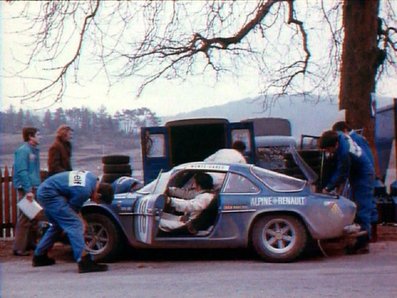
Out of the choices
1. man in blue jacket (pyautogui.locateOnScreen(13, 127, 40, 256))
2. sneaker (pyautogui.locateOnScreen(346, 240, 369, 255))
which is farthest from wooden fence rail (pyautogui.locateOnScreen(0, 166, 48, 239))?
sneaker (pyautogui.locateOnScreen(346, 240, 369, 255))

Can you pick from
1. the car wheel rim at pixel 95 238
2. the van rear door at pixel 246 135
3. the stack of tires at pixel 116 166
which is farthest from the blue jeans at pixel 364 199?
the stack of tires at pixel 116 166

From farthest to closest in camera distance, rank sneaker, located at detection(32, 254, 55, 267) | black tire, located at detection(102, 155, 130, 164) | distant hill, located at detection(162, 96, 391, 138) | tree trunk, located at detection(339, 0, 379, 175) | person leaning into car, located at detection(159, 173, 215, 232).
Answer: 1. distant hill, located at detection(162, 96, 391, 138)
2. black tire, located at detection(102, 155, 130, 164)
3. tree trunk, located at detection(339, 0, 379, 175)
4. person leaning into car, located at detection(159, 173, 215, 232)
5. sneaker, located at detection(32, 254, 55, 267)

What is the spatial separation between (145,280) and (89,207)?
5.71ft

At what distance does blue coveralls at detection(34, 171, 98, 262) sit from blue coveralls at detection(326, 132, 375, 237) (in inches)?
133

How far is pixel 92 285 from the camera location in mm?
8602

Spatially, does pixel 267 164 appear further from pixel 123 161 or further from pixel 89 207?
pixel 89 207

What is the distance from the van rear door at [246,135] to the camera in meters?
15.1

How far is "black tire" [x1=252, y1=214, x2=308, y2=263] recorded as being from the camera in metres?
10.0

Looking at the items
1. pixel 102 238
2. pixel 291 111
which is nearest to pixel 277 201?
pixel 102 238

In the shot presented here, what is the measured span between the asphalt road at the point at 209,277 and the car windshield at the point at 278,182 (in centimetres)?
94

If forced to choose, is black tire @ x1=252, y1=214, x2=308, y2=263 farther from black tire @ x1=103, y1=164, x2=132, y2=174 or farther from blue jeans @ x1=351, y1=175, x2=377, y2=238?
black tire @ x1=103, y1=164, x2=132, y2=174

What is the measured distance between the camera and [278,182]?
1038 centimetres

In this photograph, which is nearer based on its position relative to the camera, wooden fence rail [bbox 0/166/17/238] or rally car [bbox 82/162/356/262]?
rally car [bbox 82/162/356/262]

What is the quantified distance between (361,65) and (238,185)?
185 inches
